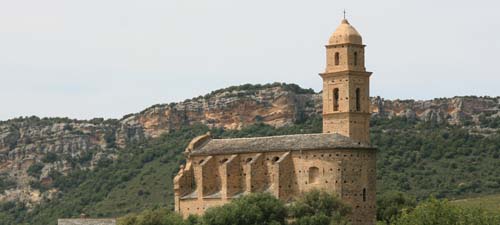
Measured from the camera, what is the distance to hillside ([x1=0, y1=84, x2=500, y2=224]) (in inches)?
4818

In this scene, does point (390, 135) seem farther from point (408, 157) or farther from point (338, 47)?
point (338, 47)

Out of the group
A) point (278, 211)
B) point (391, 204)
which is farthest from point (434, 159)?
point (278, 211)

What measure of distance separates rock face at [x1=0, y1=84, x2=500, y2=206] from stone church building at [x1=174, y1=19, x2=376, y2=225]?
39308 mm

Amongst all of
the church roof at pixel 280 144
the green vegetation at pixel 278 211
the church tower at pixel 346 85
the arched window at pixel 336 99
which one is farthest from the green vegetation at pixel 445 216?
the arched window at pixel 336 99

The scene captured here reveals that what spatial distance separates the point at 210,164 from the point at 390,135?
35.9m

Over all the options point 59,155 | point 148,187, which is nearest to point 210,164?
point 148,187

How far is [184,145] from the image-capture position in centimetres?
13962

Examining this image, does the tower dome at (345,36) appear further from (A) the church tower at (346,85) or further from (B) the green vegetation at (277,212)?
(B) the green vegetation at (277,212)

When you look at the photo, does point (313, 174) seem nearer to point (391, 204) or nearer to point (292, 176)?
point (292, 176)

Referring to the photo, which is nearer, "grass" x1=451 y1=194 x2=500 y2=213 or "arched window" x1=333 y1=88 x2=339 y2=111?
"arched window" x1=333 y1=88 x2=339 y2=111

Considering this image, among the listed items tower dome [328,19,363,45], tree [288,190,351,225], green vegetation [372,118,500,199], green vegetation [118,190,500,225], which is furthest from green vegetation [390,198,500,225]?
green vegetation [372,118,500,199]

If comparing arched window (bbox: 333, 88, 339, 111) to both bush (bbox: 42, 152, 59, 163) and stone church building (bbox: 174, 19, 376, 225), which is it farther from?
bush (bbox: 42, 152, 59, 163)

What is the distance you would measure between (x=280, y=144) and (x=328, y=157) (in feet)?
13.8

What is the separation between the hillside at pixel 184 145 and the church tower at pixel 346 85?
895 inches
